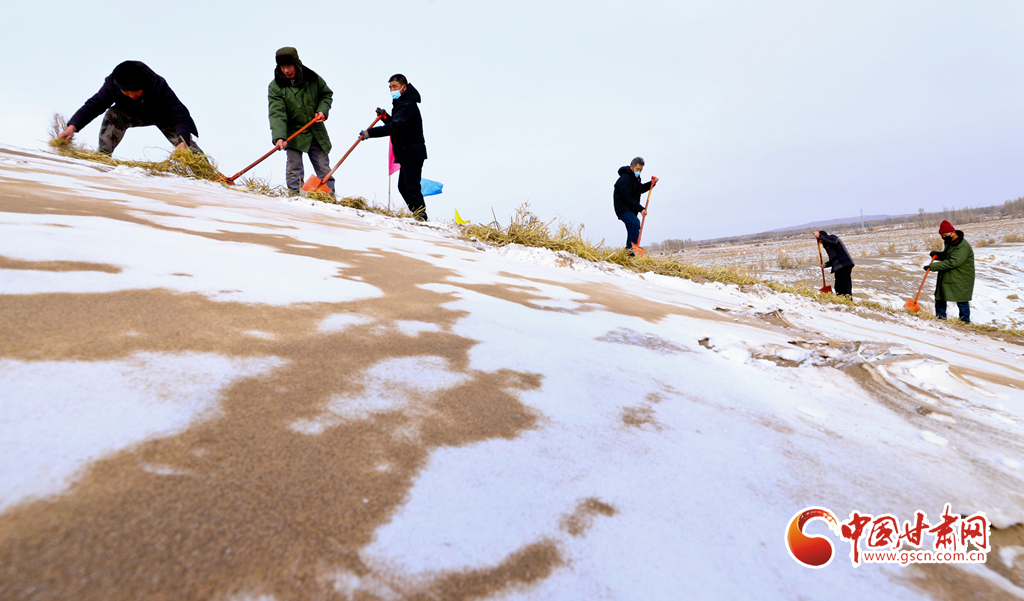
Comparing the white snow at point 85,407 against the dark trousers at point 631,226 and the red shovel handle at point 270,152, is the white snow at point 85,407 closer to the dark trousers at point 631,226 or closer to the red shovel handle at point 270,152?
the red shovel handle at point 270,152

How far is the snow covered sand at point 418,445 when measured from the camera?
454 millimetres

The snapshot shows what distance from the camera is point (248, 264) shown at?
4.75ft

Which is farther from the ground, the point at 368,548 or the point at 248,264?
the point at 248,264

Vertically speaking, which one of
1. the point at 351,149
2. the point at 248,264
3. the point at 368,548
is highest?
the point at 351,149

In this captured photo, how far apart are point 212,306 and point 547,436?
0.85m

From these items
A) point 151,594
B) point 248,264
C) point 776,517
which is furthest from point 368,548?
point 248,264

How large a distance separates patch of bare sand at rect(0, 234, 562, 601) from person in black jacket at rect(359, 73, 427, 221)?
3.63 metres

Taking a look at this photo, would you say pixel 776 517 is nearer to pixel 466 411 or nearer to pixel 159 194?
pixel 466 411

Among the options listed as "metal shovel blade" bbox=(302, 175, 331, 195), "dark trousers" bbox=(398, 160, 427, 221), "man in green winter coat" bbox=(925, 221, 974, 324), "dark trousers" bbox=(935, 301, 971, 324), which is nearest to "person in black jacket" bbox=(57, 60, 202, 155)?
"metal shovel blade" bbox=(302, 175, 331, 195)

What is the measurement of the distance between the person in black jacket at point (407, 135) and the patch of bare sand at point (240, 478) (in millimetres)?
3629

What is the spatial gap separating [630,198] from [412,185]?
301 centimetres

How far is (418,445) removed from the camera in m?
0.67

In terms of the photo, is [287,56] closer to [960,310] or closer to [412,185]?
[412,185]

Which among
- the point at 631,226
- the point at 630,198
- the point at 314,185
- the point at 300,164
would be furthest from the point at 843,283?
the point at 300,164
